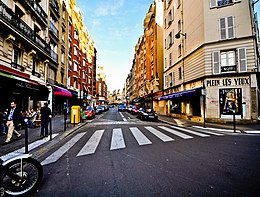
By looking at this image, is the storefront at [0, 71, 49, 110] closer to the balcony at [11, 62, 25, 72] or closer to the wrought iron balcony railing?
the balcony at [11, 62, 25, 72]

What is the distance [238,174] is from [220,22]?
15.8 m

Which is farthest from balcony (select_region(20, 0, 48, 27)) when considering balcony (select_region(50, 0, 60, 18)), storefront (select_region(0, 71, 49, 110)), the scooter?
the scooter

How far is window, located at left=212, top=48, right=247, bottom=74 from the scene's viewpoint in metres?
14.0

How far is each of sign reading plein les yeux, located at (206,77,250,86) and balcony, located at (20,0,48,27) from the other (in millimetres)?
18217

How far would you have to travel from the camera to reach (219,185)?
3.15 m

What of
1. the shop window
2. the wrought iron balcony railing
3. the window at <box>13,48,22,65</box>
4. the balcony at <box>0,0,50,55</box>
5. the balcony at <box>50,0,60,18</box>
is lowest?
the shop window

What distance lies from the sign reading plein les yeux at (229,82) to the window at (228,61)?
2.66ft

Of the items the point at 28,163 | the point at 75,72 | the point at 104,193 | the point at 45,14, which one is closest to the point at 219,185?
the point at 104,193

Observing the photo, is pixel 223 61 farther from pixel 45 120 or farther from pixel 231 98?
pixel 45 120

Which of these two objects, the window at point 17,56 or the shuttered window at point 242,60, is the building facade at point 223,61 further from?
the window at point 17,56

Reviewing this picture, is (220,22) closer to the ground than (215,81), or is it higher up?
higher up

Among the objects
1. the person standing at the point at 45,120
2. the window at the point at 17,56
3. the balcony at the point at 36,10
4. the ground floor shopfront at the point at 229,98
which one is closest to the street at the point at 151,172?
the person standing at the point at 45,120

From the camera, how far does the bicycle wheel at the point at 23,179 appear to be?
9.35 ft

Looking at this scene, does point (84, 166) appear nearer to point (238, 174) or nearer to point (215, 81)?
point (238, 174)
